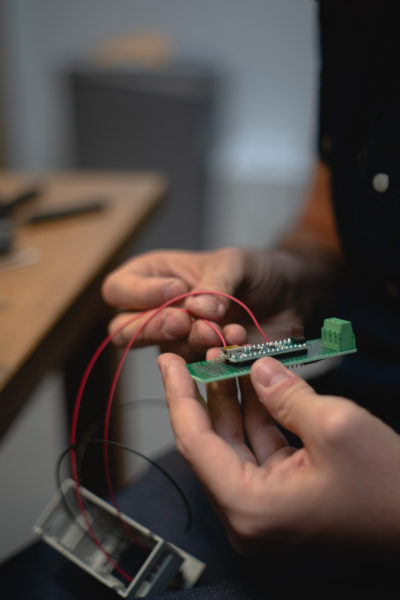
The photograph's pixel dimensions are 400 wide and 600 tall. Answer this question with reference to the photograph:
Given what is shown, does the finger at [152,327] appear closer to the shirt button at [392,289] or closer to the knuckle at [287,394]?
the knuckle at [287,394]

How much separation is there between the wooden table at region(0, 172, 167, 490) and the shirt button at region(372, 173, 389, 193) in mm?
359

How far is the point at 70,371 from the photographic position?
1.13 meters

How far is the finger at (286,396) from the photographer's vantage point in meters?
0.34

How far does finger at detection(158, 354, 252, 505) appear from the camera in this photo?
0.34 meters

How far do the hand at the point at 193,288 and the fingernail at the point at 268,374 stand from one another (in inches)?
2.8

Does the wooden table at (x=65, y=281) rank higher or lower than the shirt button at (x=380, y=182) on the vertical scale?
lower

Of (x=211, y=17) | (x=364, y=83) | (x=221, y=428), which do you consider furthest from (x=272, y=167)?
(x=221, y=428)

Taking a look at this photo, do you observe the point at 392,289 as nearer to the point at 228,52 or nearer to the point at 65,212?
the point at 65,212

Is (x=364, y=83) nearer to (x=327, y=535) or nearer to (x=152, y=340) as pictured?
(x=152, y=340)

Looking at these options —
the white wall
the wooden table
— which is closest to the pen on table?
the wooden table

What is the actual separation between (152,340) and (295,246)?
39cm

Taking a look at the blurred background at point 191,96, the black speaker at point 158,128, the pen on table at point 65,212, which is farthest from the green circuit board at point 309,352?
the black speaker at point 158,128

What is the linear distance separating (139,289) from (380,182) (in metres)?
0.29

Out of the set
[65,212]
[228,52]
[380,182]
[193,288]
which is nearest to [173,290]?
[193,288]
